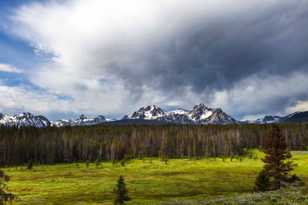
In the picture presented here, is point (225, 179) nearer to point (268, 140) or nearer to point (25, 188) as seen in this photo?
point (25, 188)

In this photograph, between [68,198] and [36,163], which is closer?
[68,198]

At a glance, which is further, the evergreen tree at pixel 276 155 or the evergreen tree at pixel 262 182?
the evergreen tree at pixel 262 182

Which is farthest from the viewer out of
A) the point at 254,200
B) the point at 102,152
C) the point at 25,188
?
the point at 102,152

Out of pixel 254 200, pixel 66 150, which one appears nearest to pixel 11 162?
pixel 66 150

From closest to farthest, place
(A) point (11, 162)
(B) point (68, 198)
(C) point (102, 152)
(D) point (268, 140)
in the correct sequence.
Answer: (D) point (268, 140)
(B) point (68, 198)
(A) point (11, 162)
(C) point (102, 152)

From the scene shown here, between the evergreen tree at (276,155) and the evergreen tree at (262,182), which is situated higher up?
the evergreen tree at (276,155)

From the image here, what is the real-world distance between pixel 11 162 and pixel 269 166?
147379 mm

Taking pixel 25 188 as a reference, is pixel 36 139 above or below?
above

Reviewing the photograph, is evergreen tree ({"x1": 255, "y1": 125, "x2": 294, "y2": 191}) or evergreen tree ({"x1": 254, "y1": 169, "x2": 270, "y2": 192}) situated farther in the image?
evergreen tree ({"x1": 254, "y1": 169, "x2": 270, "y2": 192})

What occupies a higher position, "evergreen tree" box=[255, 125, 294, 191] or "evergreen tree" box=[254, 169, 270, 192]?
"evergreen tree" box=[255, 125, 294, 191]

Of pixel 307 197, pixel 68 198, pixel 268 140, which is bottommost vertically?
pixel 68 198

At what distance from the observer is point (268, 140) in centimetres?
5322

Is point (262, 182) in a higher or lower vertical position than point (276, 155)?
lower

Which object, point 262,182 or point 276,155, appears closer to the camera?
point 276,155
